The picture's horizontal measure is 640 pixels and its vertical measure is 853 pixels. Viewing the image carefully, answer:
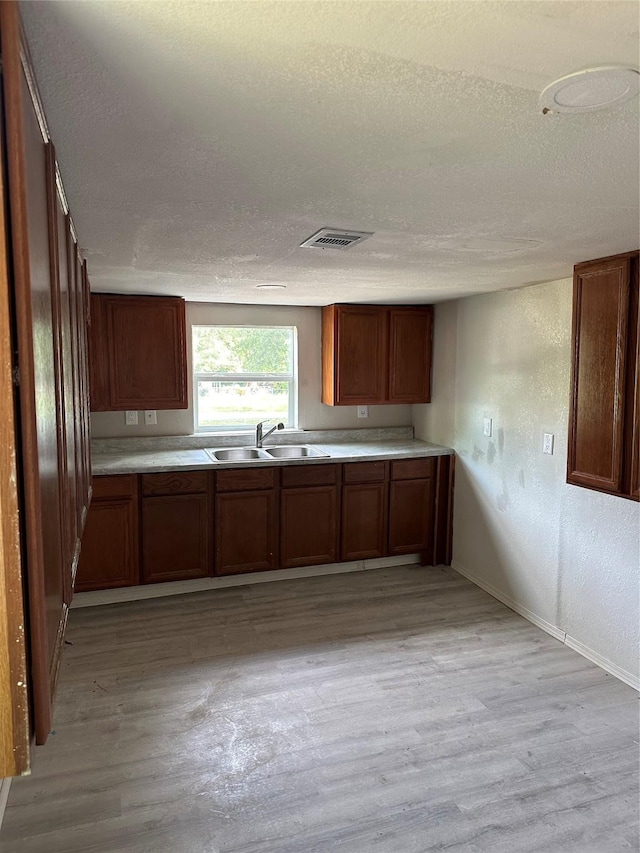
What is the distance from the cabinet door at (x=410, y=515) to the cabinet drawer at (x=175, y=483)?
144 centimetres

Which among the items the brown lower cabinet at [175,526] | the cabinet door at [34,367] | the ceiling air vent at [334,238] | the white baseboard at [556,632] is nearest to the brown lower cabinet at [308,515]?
the brown lower cabinet at [175,526]

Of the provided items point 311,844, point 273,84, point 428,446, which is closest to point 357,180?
point 273,84

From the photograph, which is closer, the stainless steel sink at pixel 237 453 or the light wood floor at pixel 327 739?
the light wood floor at pixel 327 739

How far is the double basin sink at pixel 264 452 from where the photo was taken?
4156mm

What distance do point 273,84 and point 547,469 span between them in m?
2.89

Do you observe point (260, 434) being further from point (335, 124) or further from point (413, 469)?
point (335, 124)

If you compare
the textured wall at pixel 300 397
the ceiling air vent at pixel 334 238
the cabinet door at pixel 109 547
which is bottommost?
the cabinet door at pixel 109 547

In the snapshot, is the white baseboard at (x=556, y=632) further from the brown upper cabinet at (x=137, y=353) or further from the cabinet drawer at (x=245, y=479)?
the brown upper cabinet at (x=137, y=353)

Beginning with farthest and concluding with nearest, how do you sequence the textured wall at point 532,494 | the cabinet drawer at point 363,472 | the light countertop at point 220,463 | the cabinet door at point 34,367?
the cabinet drawer at point 363,472
the light countertop at point 220,463
the textured wall at point 532,494
the cabinet door at point 34,367

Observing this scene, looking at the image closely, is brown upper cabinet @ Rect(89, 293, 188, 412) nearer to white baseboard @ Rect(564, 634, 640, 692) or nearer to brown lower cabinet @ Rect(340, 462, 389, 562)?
brown lower cabinet @ Rect(340, 462, 389, 562)

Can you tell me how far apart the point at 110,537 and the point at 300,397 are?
1839mm

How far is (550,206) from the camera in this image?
5.80 feet

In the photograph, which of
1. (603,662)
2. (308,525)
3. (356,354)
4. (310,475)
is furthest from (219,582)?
(603,662)

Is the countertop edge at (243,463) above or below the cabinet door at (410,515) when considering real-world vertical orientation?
above
